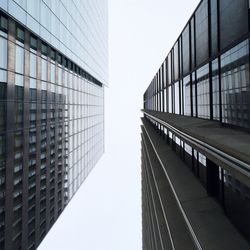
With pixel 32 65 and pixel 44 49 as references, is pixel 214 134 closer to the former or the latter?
pixel 32 65

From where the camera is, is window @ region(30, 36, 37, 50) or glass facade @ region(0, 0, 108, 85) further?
window @ region(30, 36, 37, 50)

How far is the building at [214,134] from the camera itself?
981 centimetres

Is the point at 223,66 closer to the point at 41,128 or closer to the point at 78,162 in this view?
the point at 41,128

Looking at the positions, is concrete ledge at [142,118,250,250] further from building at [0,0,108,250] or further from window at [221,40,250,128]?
building at [0,0,108,250]

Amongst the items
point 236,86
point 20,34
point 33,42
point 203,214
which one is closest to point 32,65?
point 33,42

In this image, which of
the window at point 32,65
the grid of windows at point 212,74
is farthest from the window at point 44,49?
the grid of windows at point 212,74

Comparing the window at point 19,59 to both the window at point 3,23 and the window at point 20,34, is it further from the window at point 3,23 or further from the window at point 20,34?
the window at point 3,23

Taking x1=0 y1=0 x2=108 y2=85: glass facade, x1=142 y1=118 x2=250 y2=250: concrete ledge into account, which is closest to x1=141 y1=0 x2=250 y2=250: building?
x1=142 y1=118 x2=250 y2=250: concrete ledge

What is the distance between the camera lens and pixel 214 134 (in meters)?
10.4

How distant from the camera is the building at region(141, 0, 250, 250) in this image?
9812mm

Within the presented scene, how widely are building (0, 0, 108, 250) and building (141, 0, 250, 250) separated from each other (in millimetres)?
11648

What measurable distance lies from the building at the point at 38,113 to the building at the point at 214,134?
11648mm

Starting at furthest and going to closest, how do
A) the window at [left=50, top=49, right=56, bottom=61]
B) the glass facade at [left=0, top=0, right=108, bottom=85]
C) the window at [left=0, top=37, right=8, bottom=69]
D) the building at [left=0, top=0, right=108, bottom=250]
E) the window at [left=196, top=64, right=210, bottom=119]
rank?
the window at [left=50, top=49, right=56, bottom=61]
the glass facade at [left=0, top=0, right=108, bottom=85]
the building at [left=0, top=0, right=108, bottom=250]
the window at [left=0, top=37, right=8, bottom=69]
the window at [left=196, top=64, right=210, bottom=119]

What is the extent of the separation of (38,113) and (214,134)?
20.7 metres
